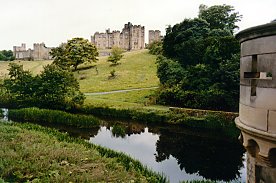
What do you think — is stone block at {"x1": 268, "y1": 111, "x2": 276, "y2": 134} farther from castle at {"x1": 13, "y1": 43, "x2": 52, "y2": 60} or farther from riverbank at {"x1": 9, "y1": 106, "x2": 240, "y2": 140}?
castle at {"x1": 13, "y1": 43, "x2": 52, "y2": 60}

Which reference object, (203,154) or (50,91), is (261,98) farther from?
(50,91)

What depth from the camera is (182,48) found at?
32781mm

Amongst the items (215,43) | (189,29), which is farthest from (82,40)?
(215,43)

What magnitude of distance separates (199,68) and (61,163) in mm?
18683

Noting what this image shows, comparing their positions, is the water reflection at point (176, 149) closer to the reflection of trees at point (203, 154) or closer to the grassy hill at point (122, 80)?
the reflection of trees at point (203, 154)

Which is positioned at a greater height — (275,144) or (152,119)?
(275,144)

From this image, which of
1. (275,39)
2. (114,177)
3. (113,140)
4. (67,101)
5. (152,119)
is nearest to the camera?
(275,39)

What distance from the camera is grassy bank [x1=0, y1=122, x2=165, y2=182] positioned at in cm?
1080

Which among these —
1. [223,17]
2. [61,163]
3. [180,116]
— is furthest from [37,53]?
[61,163]

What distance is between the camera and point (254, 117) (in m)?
5.10

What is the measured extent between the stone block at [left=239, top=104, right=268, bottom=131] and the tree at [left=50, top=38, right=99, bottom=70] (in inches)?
2088

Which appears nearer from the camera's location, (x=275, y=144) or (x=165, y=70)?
(x=275, y=144)

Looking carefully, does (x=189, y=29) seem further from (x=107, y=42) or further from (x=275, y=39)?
(x=107, y=42)

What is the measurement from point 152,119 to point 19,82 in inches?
655
